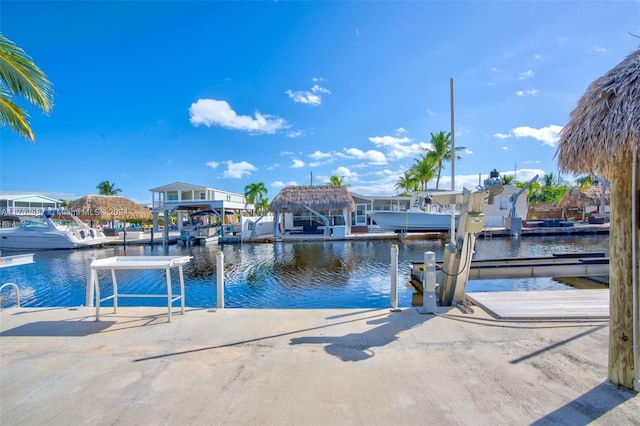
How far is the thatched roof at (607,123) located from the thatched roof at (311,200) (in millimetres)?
21878

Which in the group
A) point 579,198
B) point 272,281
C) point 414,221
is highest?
point 579,198

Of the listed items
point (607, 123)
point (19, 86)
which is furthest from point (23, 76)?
point (607, 123)

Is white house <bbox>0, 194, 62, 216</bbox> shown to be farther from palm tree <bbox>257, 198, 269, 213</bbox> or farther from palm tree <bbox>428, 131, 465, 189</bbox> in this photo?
palm tree <bbox>428, 131, 465, 189</bbox>

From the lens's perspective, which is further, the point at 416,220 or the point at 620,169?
the point at 416,220

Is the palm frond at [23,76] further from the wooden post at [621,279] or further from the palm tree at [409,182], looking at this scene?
the palm tree at [409,182]

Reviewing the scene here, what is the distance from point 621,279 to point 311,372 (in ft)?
9.64

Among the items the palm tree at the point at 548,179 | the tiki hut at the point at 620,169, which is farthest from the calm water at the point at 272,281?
the palm tree at the point at 548,179

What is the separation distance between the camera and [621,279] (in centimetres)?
256

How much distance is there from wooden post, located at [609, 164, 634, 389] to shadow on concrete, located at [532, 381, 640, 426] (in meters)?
0.13

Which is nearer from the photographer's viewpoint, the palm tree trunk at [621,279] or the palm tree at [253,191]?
the palm tree trunk at [621,279]

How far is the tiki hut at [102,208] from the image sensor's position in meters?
27.7

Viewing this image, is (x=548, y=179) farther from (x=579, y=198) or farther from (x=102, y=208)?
(x=102, y=208)

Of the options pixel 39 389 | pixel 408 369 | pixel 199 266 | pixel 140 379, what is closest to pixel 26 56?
pixel 39 389

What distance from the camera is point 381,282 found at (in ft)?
Answer: 33.5
